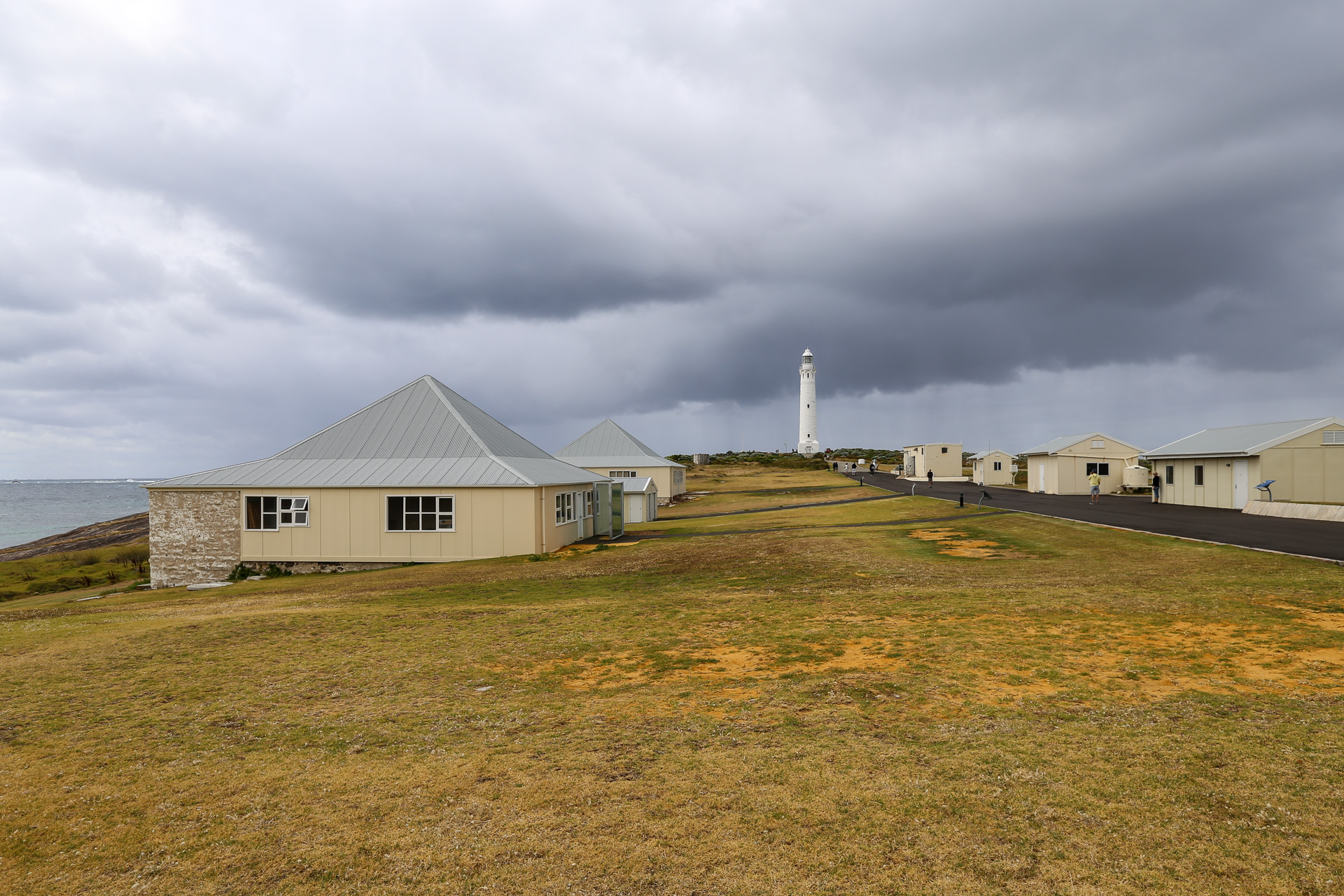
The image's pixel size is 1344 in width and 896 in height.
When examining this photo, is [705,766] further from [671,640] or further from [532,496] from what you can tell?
[532,496]

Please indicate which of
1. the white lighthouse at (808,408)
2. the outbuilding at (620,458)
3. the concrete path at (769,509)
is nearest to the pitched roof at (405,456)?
the concrete path at (769,509)

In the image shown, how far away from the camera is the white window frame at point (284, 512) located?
26328mm

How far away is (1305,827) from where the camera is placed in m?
4.91

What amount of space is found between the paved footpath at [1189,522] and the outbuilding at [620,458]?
72.3ft

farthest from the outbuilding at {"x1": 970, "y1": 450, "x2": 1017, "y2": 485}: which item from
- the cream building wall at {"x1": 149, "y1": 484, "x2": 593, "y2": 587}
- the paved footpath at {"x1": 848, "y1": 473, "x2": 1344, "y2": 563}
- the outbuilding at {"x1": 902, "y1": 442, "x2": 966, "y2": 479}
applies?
the cream building wall at {"x1": 149, "y1": 484, "x2": 593, "y2": 587}

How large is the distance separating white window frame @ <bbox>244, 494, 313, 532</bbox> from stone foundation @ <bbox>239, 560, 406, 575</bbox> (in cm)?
133

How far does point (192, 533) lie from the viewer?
87.7 ft

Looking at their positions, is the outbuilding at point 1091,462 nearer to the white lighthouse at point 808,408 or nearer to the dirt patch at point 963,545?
the dirt patch at point 963,545

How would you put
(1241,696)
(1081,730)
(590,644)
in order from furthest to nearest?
(590,644) → (1241,696) → (1081,730)

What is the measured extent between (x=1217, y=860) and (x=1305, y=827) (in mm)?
1009

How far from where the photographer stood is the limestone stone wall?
2669 cm

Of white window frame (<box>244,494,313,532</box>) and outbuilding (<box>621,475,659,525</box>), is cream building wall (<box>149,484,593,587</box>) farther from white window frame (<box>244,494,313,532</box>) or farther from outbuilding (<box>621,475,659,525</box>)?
outbuilding (<box>621,475,659,525</box>)

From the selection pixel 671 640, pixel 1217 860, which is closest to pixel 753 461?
pixel 671 640

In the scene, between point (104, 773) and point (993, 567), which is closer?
point (104, 773)
